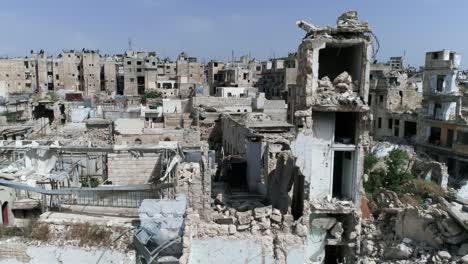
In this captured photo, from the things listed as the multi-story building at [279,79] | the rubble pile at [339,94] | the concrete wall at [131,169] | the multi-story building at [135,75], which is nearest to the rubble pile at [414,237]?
the rubble pile at [339,94]

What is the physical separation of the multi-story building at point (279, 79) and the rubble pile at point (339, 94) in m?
29.4

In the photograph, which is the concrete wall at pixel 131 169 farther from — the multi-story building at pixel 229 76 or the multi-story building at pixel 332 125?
the multi-story building at pixel 229 76

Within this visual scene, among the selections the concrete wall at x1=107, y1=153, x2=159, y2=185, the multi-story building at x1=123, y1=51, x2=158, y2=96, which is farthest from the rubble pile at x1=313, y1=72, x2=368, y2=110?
the multi-story building at x1=123, y1=51, x2=158, y2=96

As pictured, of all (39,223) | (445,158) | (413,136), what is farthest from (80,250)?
(413,136)

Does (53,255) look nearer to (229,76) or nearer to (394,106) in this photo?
(394,106)

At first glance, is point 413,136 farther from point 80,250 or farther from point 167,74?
point 167,74

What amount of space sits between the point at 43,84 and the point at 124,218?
54658 mm

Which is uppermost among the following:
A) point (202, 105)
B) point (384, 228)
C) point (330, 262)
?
point (202, 105)

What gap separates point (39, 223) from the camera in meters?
9.14

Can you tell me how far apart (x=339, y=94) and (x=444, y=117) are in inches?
833

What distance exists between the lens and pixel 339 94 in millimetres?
11945

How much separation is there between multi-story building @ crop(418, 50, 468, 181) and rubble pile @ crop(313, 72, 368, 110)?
19.1 meters

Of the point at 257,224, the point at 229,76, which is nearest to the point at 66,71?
the point at 229,76

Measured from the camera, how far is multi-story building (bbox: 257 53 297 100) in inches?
1751
